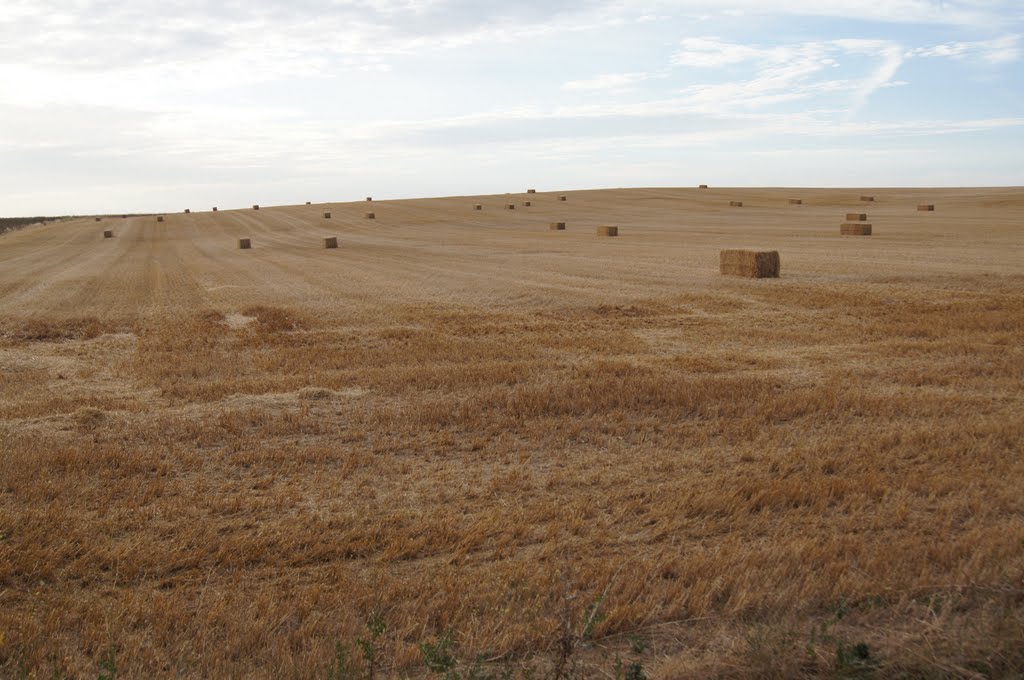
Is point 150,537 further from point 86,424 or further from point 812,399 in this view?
point 812,399

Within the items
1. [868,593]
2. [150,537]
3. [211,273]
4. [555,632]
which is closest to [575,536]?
[555,632]

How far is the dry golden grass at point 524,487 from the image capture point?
4414mm

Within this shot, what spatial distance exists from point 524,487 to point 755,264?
1521 cm

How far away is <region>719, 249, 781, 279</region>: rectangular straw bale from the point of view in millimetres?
20625

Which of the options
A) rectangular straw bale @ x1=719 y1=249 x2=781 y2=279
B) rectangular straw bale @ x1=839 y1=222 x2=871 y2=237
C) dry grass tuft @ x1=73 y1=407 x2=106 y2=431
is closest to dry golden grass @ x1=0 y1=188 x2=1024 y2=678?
dry grass tuft @ x1=73 y1=407 x2=106 y2=431

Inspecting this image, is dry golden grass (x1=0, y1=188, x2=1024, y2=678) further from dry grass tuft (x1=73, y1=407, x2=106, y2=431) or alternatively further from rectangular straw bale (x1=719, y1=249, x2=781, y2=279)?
rectangular straw bale (x1=719, y1=249, x2=781, y2=279)

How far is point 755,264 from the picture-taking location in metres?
20.6

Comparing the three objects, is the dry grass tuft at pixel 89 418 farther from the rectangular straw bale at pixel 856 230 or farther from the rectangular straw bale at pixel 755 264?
the rectangular straw bale at pixel 856 230

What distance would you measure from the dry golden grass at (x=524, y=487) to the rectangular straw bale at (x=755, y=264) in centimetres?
399

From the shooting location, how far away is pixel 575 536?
5836 mm

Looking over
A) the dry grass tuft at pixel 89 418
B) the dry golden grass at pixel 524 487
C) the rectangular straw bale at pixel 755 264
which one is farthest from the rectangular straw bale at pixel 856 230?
the dry grass tuft at pixel 89 418

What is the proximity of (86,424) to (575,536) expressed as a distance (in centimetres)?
540

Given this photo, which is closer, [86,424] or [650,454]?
[650,454]

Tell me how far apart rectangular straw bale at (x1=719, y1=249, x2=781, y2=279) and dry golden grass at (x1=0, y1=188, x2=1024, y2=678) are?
157 inches
